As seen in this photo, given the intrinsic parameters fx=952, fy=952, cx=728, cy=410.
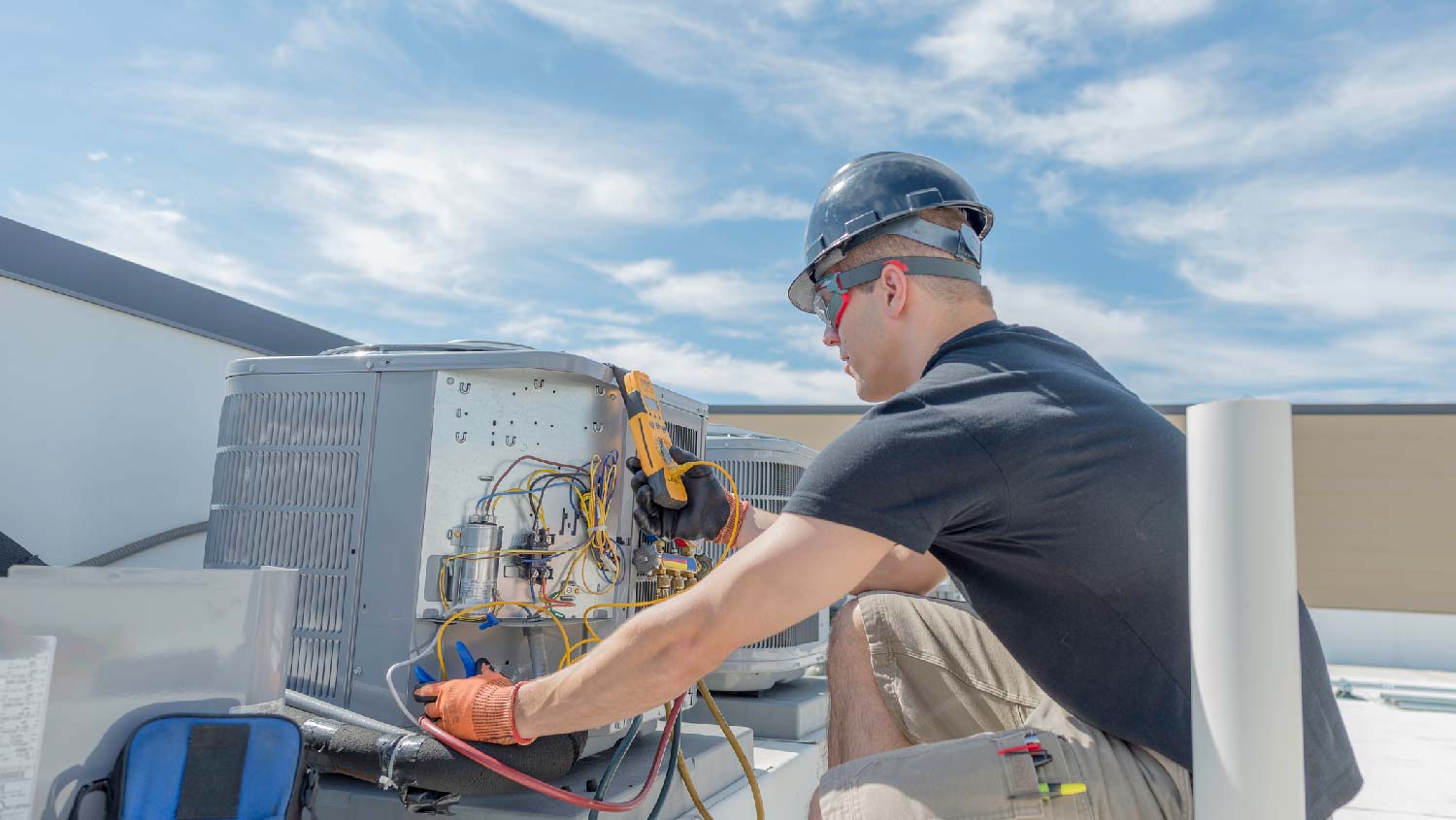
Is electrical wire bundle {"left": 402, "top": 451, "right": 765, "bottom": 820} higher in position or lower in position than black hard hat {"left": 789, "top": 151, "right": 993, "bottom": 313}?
lower

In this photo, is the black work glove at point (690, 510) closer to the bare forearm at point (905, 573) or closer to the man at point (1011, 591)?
the bare forearm at point (905, 573)

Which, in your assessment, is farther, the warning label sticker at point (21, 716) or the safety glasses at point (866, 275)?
the safety glasses at point (866, 275)

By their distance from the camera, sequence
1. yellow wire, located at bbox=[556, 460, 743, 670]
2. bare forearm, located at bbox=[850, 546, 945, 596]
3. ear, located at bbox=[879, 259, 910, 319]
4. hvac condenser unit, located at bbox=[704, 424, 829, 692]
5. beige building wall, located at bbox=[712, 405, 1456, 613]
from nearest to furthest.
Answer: ear, located at bbox=[879, 259, 910, 319], yellow wire, located at bbox=[556, 460, 743, 670], bare forearm, located at bbox=[850, 546, 945, 596], hvac condenser unit, located at bbox=[704, 424, 829, 692], beige building wall, located at bbox=[712, 405, 1456, 613]

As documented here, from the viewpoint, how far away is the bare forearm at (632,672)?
4.53 ft

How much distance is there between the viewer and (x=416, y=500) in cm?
182

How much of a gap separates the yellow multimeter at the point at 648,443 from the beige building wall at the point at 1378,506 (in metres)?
11.4

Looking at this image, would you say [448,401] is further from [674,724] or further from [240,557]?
[674,724]

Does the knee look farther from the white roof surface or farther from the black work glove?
the white roof surface

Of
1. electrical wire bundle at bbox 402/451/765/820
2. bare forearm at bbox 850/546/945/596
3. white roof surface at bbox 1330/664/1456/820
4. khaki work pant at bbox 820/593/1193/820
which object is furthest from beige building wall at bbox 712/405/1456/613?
khaki work pant at bbox 820/593/1193/820

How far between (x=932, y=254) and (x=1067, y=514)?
0.64 metres

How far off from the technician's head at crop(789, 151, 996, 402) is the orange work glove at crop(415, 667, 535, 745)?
2.81 ft

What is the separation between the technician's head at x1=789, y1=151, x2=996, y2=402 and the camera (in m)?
1.77

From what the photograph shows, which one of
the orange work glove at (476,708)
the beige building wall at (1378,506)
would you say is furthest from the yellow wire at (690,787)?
the beige building wall at (1378,506)

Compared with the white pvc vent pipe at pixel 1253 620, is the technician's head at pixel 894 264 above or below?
above
